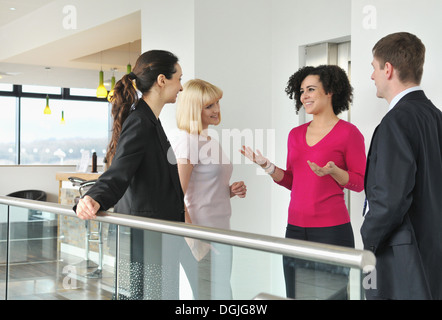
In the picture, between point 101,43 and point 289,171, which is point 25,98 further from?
point 289,171

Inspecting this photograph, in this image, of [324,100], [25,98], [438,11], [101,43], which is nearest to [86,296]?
[324,100]

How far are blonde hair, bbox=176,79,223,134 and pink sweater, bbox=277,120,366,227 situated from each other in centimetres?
59

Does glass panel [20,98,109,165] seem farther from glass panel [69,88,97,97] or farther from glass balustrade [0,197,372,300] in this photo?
glass balustrade [0,197,372,300]

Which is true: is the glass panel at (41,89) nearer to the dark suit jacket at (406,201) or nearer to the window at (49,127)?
the window at (49,127)

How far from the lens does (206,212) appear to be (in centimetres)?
282

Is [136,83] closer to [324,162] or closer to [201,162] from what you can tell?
[201,162]

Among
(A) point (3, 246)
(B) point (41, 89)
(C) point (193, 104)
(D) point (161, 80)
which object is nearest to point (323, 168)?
(C) point (193, 104)

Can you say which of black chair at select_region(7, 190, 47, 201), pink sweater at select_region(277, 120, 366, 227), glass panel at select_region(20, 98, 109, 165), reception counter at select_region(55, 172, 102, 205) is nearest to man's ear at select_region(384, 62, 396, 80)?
pink sweater at select_region(277, 120, 366, 227)

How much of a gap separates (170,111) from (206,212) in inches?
72.6

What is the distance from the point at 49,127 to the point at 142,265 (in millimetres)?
11272

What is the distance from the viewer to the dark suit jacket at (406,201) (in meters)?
2.00

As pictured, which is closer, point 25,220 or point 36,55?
point 25,220

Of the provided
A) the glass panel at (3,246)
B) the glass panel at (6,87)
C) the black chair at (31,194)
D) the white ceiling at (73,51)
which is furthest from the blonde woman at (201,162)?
the glass panel at (6,87)

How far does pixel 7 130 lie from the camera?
1205 cm
